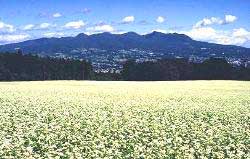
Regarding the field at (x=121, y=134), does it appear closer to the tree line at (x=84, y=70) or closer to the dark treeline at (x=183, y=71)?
the dark treeline at (x=183, y=71)

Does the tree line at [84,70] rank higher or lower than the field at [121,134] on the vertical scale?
lower

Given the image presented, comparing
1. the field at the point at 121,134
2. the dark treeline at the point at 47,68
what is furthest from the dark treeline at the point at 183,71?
the field at the point at 121,134

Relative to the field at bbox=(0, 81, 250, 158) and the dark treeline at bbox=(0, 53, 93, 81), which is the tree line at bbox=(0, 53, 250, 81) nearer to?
the dark treeline at bbox=(0, 53, 93, 81)

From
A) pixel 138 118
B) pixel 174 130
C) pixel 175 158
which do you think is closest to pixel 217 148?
pixel 175 158

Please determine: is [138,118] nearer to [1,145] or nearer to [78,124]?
[78,124]

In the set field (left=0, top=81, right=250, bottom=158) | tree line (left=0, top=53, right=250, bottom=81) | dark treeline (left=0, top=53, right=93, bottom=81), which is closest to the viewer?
field (left=0, top=81, right=250, bottom=158)

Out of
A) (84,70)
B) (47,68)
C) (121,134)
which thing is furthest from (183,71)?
(121,134)

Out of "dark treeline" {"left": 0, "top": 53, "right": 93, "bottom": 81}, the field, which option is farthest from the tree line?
the field
